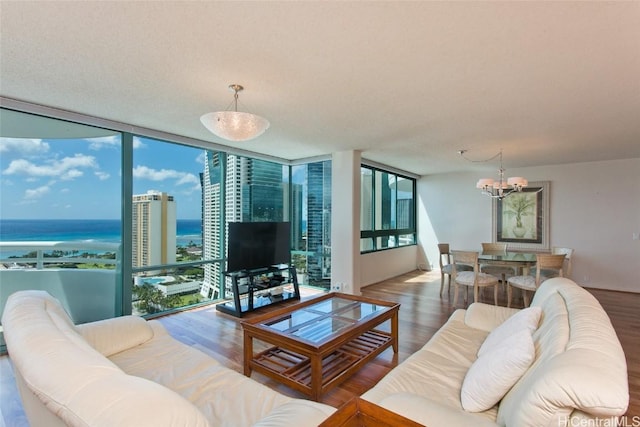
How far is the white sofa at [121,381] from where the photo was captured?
0.84 meters

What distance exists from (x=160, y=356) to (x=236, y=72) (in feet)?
6.86

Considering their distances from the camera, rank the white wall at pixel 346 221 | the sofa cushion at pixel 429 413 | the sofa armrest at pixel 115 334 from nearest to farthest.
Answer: the sofa cushion at pixel 429 413, the sofa armrest at pixel 115 334, the white wall at pixel 346 221

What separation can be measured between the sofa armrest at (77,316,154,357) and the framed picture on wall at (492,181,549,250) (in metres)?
6.80

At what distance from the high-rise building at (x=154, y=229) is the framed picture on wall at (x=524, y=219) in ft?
21.0

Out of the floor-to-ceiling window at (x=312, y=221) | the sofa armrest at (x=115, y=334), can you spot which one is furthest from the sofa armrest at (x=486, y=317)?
the floor-to-ceiling window at (x=312, y=221)

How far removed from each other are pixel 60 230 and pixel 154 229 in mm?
969

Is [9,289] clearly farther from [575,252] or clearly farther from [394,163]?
[575,252]

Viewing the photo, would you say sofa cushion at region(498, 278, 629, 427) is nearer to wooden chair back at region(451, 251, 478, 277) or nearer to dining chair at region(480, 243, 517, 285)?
wooden chair back at region(451, 251, 478, 277)

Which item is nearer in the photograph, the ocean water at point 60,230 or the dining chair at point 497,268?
the ocean water at point 60,230

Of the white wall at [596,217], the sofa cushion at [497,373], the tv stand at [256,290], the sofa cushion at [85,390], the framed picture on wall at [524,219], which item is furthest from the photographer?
the framed picture on wall at [524,219]

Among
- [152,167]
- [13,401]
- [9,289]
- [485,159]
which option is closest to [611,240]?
[485,159]

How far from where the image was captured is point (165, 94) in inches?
109

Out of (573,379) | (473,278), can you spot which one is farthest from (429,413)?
(473,278)

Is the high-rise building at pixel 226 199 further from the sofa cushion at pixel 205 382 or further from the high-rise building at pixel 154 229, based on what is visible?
the sofa cushion at pixel 205 382
